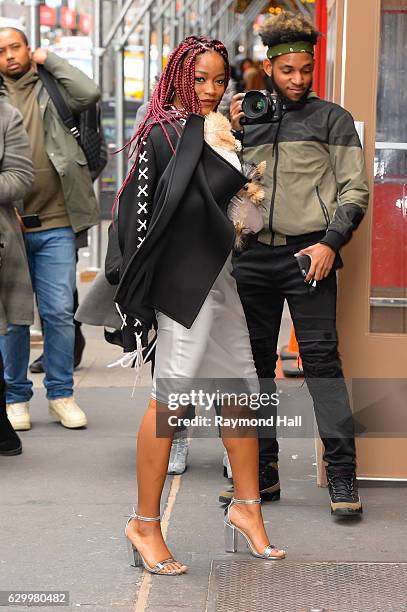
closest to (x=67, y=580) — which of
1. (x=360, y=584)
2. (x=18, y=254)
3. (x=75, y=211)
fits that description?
(x=360, y=584)

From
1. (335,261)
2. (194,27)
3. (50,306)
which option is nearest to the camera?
(335,261)

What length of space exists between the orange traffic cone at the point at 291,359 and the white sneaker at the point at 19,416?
1756 mm

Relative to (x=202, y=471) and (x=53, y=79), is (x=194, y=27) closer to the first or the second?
(x=53, y=79)

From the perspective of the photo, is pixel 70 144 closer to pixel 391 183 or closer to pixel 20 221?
pixel 20 221

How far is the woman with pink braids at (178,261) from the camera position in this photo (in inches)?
145

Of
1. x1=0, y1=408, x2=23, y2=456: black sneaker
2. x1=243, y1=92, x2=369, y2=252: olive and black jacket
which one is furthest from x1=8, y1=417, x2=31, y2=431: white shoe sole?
x1=243, y1=92, x2=369, y2=252: olive and black jacket

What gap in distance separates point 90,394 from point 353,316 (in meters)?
2.42

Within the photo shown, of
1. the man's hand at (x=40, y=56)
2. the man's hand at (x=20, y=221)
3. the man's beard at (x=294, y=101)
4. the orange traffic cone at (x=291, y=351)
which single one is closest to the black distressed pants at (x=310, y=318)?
the man's beard at (x=294, y=101)

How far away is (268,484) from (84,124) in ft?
8.12

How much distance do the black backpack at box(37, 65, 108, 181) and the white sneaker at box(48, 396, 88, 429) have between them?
1253 mm

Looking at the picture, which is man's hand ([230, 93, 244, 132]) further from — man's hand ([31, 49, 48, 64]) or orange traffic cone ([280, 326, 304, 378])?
orange traffic cone ([280, 326, 304, 378])

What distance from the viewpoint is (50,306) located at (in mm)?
5852

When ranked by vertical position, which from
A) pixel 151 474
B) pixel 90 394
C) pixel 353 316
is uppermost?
pixel 353 316

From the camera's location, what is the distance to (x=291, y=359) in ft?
24.2
